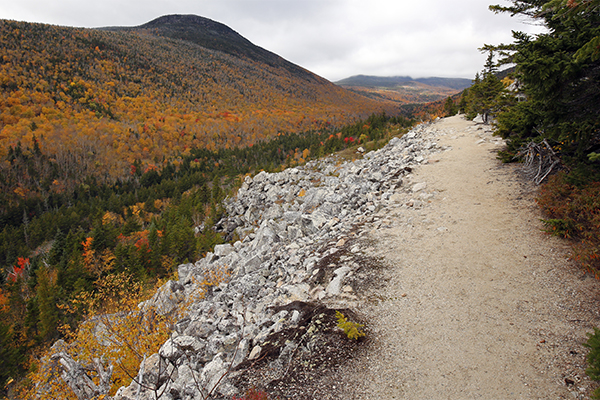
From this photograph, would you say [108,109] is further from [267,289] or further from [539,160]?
[539,160]

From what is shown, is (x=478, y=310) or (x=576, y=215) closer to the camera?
(x=478, y=310)

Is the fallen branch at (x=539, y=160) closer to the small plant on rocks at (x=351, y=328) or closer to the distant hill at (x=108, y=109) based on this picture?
the small plant on rocks at (x=351, y=328)

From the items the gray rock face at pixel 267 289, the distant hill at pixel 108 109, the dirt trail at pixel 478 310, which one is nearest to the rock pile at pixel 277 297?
the gray rock face at pixel 267 289

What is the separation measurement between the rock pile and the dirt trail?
3.98ft

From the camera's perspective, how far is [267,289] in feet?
33.9

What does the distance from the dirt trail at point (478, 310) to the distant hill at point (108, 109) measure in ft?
392

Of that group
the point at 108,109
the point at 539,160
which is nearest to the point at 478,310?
the point at 539,160

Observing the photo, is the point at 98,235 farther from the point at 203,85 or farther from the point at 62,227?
the point at 203,85

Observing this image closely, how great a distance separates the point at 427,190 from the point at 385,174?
15.3ft

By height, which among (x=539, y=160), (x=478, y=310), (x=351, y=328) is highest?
(x=539, y=160)

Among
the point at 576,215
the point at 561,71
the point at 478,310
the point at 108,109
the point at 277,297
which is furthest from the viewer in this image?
the point at 108,109

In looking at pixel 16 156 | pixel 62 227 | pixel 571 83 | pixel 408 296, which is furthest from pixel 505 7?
pixel 16 156

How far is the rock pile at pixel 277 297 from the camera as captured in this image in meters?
6.12

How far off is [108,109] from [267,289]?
556ft
